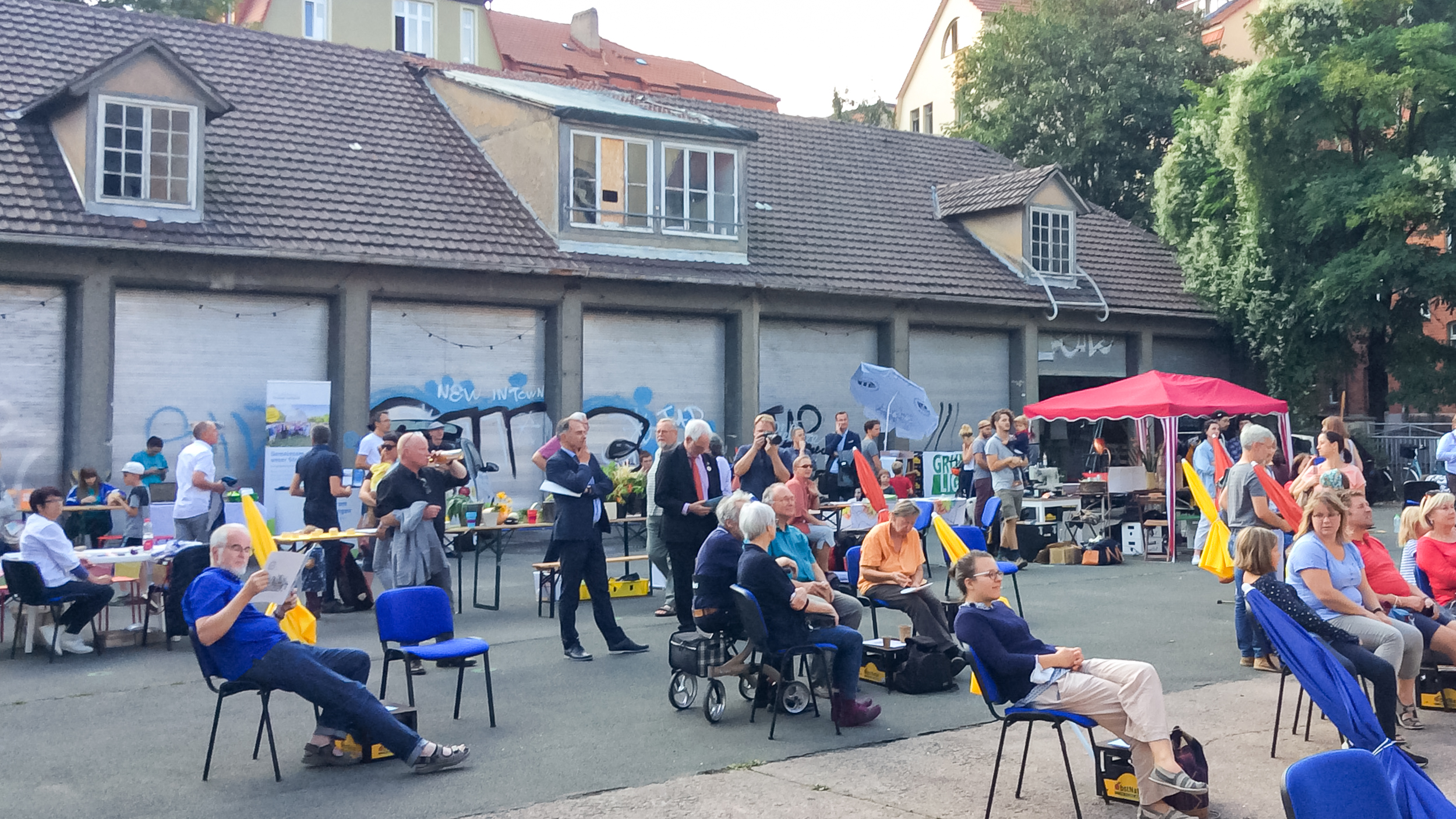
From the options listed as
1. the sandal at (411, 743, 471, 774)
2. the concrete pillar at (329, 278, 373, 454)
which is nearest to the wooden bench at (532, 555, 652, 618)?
the sandal at (411, 743, 471, 774)

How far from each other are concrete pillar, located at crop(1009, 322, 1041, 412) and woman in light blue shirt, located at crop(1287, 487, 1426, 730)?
17991mm

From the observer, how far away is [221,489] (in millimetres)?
14016

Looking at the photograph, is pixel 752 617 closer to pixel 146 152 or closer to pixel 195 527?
pixel 195 527

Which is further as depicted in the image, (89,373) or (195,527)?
(89,373)

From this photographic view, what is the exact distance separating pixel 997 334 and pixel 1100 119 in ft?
34.2

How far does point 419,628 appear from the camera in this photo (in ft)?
27.3

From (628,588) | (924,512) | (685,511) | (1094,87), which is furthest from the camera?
(1094,87)

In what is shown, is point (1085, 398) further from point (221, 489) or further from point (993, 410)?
point (221, 489)

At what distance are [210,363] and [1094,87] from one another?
24.1 meters

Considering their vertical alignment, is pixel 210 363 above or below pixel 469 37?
below

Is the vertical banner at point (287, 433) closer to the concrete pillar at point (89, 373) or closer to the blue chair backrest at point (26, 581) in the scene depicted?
the concrete pillar at point (89, 373)

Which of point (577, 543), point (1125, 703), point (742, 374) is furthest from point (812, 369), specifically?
point (1125, 703)

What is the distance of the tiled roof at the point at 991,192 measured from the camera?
26609 mm

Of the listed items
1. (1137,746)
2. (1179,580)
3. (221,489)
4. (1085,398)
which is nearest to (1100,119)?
(1085,398)
